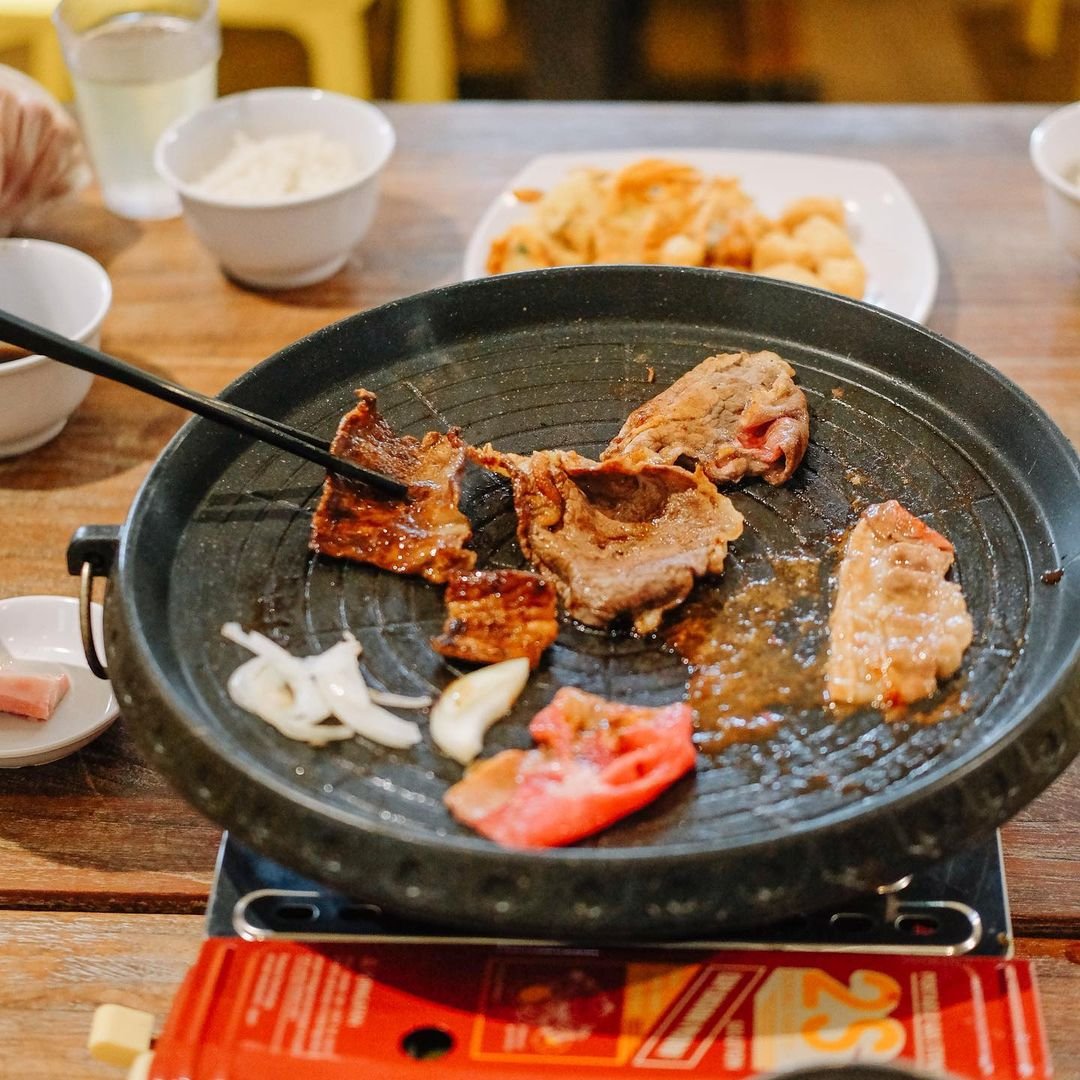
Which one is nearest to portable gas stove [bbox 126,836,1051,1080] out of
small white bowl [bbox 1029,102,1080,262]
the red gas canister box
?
the red gas canister box

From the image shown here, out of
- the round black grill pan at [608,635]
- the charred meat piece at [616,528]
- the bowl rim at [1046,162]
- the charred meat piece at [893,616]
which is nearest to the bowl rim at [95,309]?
the round black grill pan at [608,635]

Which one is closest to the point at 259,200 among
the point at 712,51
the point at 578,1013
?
the point at 578,1013

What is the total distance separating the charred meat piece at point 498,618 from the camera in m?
1.68

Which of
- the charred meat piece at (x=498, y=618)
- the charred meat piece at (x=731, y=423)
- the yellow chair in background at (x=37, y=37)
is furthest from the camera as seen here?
the yellow chair in background at (x=37, y=37)

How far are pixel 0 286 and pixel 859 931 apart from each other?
7.84 feet

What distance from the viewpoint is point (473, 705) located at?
63.7 inches

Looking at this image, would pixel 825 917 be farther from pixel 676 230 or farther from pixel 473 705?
pixel 676 230

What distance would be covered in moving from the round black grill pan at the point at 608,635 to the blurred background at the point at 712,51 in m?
3.70

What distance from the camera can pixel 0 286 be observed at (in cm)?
277

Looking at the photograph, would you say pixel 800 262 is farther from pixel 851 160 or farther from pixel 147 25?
pixel 147 25

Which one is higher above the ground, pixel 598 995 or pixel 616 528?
pixel 616 528

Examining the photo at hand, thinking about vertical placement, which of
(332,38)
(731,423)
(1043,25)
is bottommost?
(1043,25)

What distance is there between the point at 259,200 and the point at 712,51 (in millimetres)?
4867

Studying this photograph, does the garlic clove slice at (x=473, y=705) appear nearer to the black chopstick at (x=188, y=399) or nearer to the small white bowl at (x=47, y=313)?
the black chopstick at (x=188, y=399)
